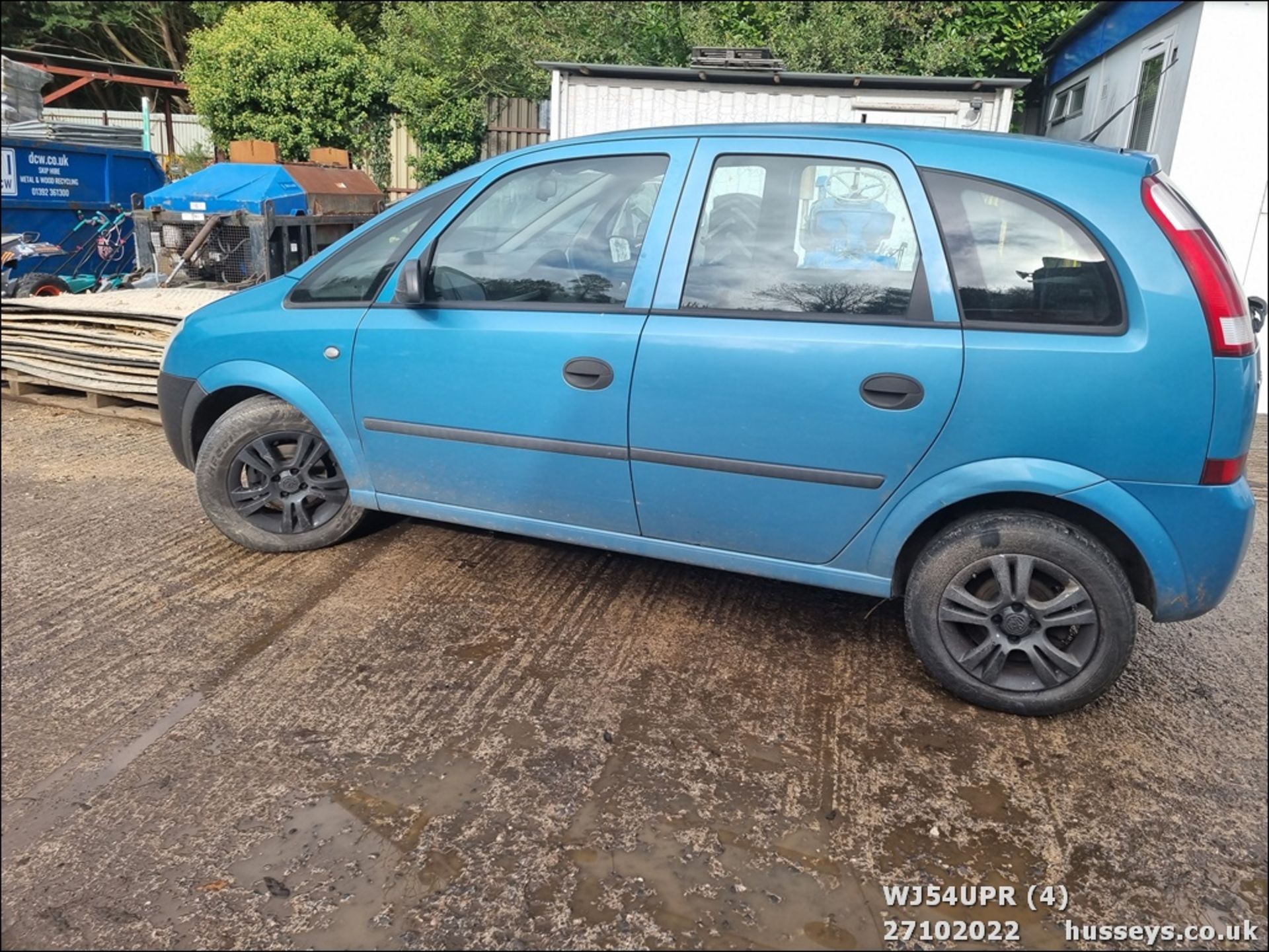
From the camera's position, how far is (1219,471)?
2793 mm

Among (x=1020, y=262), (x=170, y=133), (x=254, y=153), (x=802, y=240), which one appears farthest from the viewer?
(x=170, y=133)

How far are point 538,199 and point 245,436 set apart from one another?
5.10ft

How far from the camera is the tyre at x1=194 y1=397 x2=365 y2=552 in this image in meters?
3.99

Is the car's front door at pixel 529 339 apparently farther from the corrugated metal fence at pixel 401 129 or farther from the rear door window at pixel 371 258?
the corrugated metal fence at pixel 401 129

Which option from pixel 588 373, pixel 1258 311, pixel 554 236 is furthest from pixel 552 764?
pixel 1258 311

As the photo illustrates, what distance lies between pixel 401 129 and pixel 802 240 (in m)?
17.4

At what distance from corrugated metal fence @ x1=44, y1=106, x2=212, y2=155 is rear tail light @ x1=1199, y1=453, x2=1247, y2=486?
1990 centimetres

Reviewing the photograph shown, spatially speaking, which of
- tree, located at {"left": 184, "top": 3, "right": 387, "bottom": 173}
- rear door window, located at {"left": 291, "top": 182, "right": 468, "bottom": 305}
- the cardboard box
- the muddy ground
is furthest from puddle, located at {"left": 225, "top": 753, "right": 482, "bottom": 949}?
tree, located at {"left": 184, "top": 3, "right": 387, "bottom": 173}

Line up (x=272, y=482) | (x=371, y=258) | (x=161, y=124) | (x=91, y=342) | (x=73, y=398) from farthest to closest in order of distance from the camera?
(x=161, y=124), (x=73, y=398), (x=91, y=342), (x=272, y=482), (x=371, y=258)

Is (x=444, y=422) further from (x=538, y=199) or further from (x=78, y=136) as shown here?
(x=78, y=136)

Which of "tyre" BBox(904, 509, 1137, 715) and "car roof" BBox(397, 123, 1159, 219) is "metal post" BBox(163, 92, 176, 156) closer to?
"car roof" BBox(397, 123, 1159, 219)

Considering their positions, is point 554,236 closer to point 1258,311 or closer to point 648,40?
point 1258,311

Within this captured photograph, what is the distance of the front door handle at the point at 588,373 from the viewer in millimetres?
3322

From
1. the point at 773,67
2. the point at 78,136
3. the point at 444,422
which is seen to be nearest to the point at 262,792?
the point at 444,422
